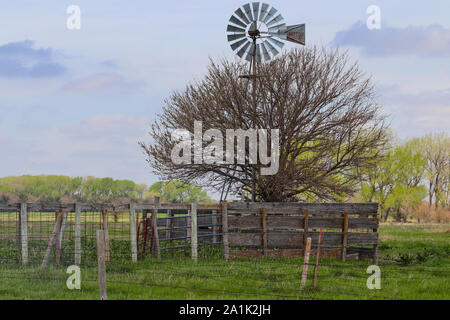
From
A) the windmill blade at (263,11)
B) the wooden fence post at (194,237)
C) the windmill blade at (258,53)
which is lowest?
the wooden fence post at (194,237)

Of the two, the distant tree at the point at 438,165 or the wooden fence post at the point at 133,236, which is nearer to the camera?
the wooden fence post at the point at 133,236

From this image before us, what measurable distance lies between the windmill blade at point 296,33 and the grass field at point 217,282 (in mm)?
14077

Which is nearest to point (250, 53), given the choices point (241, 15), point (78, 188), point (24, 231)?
point (241, 15)

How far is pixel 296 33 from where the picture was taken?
2559cm

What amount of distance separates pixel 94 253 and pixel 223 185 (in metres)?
10.7

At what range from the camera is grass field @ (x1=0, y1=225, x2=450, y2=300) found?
920 centimetres

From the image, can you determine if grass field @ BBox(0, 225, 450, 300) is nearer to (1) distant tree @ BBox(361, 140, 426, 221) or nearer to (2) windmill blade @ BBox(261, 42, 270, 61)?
(2) windmill blade @ BBox(261, 42, 270, 61)

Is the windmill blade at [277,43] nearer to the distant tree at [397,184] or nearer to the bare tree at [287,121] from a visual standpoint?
→ the bare tree at [287,121]

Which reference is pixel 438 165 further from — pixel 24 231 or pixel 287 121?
pixel 24 231

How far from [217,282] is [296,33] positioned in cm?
1799

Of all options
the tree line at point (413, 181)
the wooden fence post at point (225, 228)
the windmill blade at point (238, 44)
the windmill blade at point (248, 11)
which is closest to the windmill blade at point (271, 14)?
the windmill blade at point (248, 11)

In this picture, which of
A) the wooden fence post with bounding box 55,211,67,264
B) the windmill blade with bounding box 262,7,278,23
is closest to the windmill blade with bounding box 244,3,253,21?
the windmill blade with bounding box 262,7,278,23

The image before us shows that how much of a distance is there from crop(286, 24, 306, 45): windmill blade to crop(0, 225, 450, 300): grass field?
46.2 feet

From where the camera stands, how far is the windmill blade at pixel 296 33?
25500 mm
